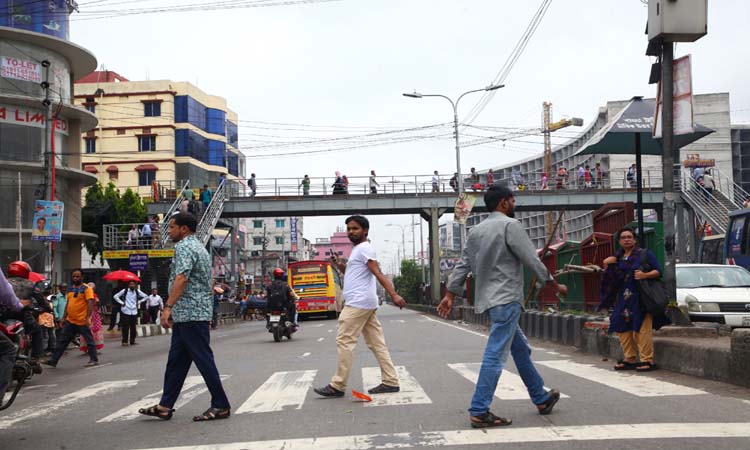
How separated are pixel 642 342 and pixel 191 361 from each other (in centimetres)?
550

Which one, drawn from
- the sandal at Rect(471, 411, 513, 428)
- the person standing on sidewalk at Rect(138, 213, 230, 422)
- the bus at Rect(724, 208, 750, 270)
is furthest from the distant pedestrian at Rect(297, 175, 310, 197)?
the sandal at Rect(471, 411, 513, 428)

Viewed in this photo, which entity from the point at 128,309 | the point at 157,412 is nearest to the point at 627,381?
the point at 157,412

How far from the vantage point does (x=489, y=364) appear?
629 centimetres

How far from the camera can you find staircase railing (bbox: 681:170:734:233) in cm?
3769

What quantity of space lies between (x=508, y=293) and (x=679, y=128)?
6.27m

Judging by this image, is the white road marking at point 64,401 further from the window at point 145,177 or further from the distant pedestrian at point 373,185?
the window at point 145,177

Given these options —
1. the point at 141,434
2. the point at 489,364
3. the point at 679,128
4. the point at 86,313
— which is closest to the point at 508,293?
the point at 489,364

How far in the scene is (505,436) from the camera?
5906 millimetres

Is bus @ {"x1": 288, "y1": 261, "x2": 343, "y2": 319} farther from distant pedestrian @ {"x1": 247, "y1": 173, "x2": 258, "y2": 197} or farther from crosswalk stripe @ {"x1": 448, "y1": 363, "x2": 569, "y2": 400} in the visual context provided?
crosswalk stripe @ {"x1": 448, "y1": 363, "x2": 569, "y2": 400}

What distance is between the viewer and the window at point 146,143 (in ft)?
222

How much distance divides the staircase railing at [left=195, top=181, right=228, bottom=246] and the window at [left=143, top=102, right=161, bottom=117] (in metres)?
23.9

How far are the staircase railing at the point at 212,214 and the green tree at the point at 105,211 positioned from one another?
769 centimetres

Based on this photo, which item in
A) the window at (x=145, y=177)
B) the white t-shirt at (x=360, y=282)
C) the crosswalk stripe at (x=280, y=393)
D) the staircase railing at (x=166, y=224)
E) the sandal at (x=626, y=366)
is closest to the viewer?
the crosswalk stripe at (x=280, y=393)

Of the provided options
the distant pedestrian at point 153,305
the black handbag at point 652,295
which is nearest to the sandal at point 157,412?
the black handbag at point 652,295
